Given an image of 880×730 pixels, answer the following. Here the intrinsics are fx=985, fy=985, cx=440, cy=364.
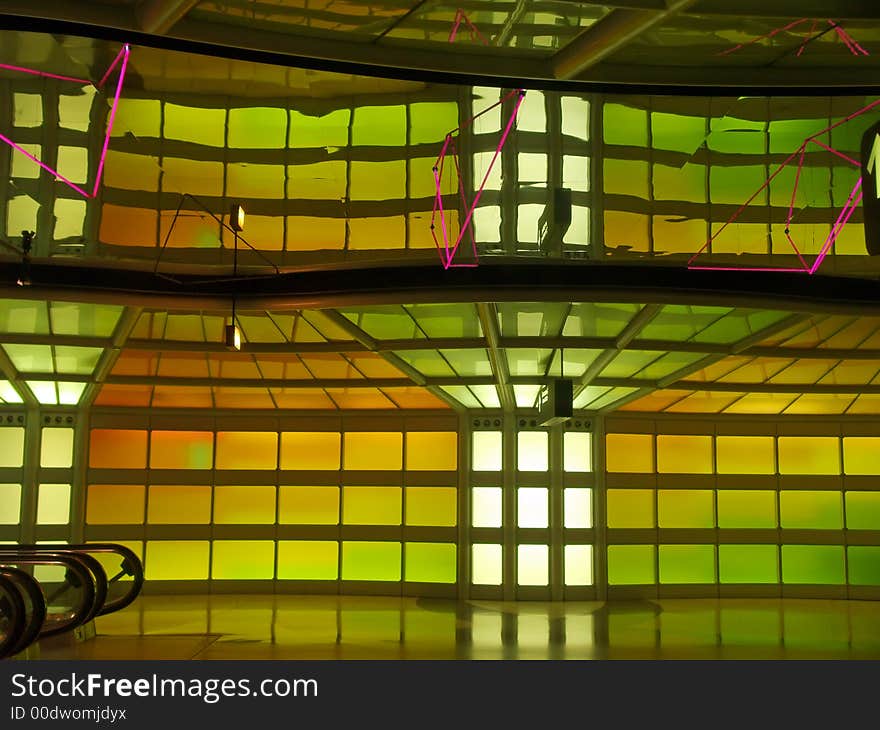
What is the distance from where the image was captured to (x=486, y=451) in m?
24.0

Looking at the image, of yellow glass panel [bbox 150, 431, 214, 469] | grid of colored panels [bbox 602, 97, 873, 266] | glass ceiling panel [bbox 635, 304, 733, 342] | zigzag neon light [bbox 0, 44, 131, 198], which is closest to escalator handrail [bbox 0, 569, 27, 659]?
A: zigzag neon light [bbox 0, 44, 131, 198]

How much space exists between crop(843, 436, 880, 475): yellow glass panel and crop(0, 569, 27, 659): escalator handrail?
22.5 meters

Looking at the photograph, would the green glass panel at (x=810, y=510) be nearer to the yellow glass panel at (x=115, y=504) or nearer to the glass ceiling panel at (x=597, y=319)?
the glass ceiling panel at (x=597, y=319)

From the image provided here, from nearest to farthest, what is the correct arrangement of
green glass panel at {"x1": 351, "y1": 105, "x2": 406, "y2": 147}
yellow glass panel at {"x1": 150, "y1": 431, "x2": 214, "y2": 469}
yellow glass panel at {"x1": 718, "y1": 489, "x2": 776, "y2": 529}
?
1. green glass panel at {"x1": 351, "y1": 105, "x2": 406, "y2": 147}
2. yellow glass panel at {"x1": 150, "y1": 431, "x2": 214, "y2": 469}
3. yellow glass panel at {"x1": 718, "y1": 489, "x2": 776, "y2": 529}

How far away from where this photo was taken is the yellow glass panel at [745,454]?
83.9 feet

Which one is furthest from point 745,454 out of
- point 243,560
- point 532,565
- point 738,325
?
point 243,560

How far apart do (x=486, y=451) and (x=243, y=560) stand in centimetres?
672

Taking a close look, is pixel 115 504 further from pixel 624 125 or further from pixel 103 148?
pixel 624 125

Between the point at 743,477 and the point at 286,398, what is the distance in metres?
11.9

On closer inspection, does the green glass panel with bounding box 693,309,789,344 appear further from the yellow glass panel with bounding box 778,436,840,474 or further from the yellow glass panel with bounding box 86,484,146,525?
the yellow glass panel with bounding box 86,484,146,525

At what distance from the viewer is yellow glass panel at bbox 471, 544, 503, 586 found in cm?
2341

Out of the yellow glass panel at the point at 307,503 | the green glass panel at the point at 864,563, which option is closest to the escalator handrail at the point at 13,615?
the yellow glass panel at the point at 307,503

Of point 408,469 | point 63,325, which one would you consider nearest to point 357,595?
point 408,469

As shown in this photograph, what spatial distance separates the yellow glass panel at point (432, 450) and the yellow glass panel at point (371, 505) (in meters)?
0.88
